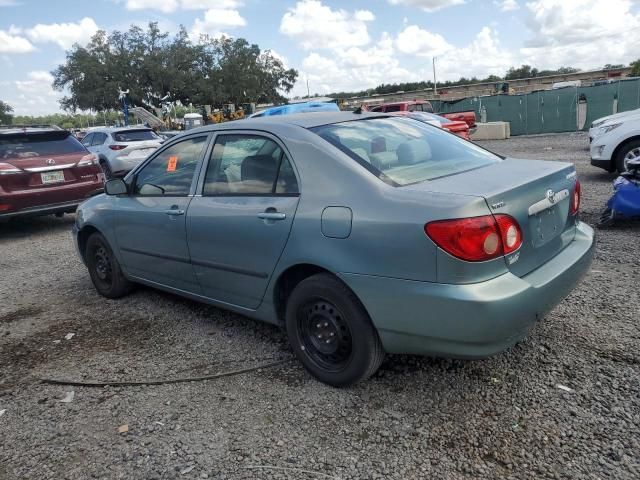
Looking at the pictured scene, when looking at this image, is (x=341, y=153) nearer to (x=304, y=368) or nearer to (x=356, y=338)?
(x=356, y=338)

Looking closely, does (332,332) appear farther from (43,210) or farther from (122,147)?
(122,147)

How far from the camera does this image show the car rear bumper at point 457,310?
98.1 inches

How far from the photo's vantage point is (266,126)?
3486 millimetres

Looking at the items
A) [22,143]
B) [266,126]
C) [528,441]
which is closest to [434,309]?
[528,441]

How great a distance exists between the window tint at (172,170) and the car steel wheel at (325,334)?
1423 mm

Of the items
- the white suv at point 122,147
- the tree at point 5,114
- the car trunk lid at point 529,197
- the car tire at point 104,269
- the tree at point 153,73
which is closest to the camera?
the car trunk lid at point 529,197

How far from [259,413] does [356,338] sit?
68 centimetres

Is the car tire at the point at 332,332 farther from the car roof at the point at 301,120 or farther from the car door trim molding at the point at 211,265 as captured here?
the car roof at the point at 301,120

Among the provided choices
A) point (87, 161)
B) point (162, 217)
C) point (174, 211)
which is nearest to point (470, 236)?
point (174, 211)

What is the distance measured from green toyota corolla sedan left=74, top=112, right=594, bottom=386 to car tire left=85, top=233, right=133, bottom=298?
0.81 meters

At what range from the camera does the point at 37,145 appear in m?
8.40

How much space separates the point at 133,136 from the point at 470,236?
13.2 meters

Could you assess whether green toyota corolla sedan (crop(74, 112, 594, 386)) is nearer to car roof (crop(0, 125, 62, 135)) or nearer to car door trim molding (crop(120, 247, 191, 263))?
car door trim molding (crop(120, 247, 191, 263))

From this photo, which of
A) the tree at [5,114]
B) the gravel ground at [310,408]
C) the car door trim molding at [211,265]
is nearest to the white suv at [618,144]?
the gravel ground at [310,408]
